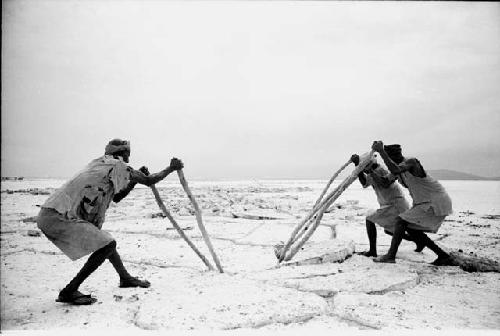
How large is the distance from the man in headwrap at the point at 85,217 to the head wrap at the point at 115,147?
0.09m

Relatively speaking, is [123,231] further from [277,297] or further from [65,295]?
[277,297]

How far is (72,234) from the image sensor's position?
8.80 feet

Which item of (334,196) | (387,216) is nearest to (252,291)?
(334,196)

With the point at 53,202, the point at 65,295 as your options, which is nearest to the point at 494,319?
the point at 65,295

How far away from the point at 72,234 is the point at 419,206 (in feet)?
11.0

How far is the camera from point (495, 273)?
11.0 ft

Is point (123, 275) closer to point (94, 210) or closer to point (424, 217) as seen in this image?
point (94, 210)

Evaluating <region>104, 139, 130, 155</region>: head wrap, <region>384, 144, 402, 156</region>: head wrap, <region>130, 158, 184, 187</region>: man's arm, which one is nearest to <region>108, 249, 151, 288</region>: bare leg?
<region>130, 158, 184, 187</region>: man's arm

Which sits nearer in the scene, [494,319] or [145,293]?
[494,319]

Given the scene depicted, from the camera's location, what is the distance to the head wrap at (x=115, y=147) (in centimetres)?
307

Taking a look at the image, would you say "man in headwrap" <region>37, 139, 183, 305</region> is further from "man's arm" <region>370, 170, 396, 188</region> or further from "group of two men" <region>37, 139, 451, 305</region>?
"man's arm" <region>370, 170, 396, 188</region>

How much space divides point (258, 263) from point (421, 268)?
5.36 ft

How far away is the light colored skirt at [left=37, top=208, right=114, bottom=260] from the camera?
105 inches

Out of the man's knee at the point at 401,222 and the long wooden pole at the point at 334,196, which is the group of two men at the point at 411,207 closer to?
the man's knee at the point at 401,222
